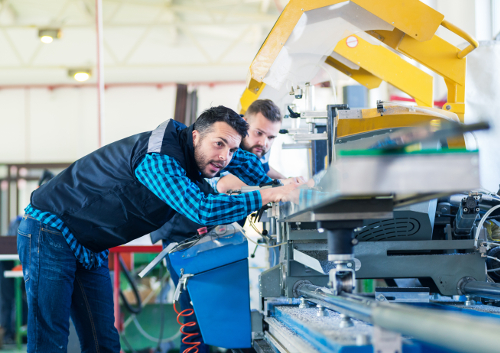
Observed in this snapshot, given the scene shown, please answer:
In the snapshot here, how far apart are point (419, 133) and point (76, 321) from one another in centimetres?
155

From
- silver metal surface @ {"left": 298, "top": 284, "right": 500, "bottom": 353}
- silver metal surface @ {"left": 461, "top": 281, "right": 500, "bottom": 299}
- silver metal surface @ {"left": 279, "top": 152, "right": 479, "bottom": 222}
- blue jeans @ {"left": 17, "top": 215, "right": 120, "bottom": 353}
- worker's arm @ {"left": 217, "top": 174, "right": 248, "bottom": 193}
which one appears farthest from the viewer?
worker's arm @ {"left": 217, "top": 174, "right": 248, "bottom": 193}

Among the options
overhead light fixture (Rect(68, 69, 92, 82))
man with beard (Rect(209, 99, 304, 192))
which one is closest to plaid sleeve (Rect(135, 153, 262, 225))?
man with beard (Rect(209, 99, 304, 192))

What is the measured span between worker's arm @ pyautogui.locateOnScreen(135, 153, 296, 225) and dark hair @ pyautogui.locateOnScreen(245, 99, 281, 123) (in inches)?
41.4

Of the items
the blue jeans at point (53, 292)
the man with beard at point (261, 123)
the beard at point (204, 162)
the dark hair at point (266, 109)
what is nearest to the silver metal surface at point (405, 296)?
the beard at point (204, 162)

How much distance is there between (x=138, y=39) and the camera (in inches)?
352

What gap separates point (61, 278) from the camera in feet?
5.49

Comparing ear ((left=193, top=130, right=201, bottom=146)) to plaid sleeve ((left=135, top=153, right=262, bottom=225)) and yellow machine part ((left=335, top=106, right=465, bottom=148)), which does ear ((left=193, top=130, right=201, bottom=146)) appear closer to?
plaid sleeve ((left=135, top=153, right=262, bottom=225))

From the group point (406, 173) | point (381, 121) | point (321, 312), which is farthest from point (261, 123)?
point (406, 173)

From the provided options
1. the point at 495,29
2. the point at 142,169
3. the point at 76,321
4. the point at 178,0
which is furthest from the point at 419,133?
the point at 178,0

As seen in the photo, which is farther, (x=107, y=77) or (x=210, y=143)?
(x=107, y=77)

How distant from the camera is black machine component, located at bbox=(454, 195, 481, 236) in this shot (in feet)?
5.20

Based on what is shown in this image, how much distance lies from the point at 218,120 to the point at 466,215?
0.93 m

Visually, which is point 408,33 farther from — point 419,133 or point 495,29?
point 495,29

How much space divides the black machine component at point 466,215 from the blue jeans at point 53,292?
1.38m
